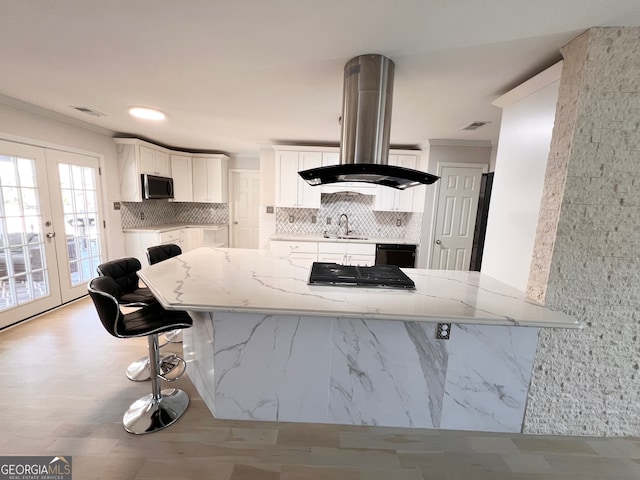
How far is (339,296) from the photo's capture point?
62.7 inches

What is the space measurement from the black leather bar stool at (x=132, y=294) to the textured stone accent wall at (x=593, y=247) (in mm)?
2644

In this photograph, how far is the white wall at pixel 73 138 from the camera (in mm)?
2774

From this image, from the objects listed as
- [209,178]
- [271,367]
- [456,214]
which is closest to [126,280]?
[271,367]

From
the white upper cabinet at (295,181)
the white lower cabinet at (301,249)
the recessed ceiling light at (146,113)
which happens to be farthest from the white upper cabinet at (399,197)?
the recessed ceiling light at (146,113)

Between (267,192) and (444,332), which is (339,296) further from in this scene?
(267,192)

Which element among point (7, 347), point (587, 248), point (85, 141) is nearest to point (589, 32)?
point (587, 248)

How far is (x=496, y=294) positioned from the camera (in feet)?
5.54

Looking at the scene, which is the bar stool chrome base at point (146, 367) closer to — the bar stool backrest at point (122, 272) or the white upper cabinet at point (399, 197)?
the bar stool backrest at point (122, 272)

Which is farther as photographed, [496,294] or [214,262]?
[214,262]

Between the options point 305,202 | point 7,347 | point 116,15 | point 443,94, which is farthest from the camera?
point 305,202

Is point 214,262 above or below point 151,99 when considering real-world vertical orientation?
below

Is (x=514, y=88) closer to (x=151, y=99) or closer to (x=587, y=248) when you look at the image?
(x=587, y=248)

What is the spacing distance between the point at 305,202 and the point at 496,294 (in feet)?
10.3

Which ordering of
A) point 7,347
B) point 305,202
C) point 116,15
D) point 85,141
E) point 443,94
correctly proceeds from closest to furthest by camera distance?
point 116,15
point 443,94
point 7,347
point 85,141
point 305,202
